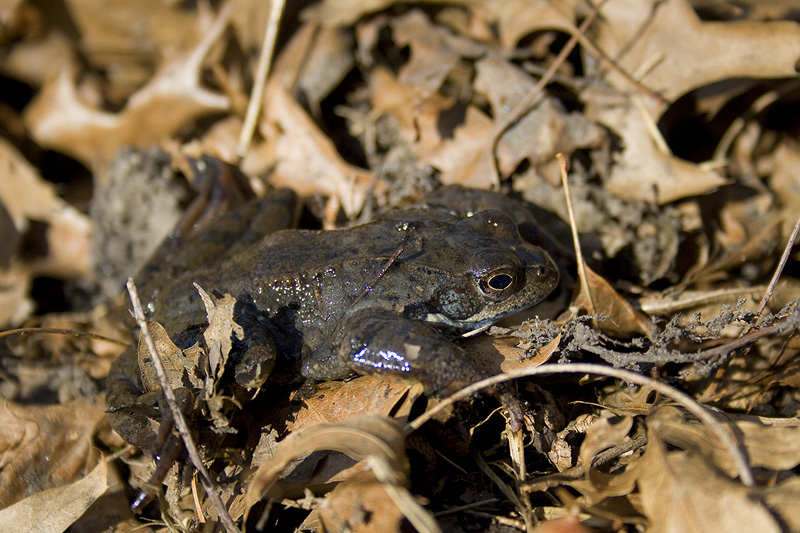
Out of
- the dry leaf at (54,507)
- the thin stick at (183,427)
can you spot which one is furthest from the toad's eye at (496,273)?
the dry leaf at (54,507)

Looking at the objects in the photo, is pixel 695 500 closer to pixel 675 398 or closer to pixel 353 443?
pixel 675 398

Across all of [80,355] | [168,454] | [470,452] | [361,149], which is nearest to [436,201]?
[361,149]

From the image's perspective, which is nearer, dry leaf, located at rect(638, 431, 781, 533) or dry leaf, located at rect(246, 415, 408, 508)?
dry leaf, located at rect(638, 431, 781, 533)

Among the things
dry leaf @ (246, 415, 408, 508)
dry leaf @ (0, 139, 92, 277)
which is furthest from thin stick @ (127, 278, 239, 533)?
dry leaf @ (0, 139, 92, 277)

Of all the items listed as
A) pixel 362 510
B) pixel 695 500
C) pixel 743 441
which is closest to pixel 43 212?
pixel 362 510

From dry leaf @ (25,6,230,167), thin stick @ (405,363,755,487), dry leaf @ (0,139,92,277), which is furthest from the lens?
dry leaf @ (0,139,92,277)

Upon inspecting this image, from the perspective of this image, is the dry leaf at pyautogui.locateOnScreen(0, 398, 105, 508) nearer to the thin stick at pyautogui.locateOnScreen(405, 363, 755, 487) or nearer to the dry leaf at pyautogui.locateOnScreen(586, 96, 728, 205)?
the thin stick at pyautogui.locateOnScreen(405, 363, 755, 487)

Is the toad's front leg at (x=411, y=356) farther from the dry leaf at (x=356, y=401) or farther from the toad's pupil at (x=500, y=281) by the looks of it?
the toad's pupil at (x=500, y=281)

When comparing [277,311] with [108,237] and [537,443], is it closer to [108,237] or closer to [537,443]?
[537,443]
